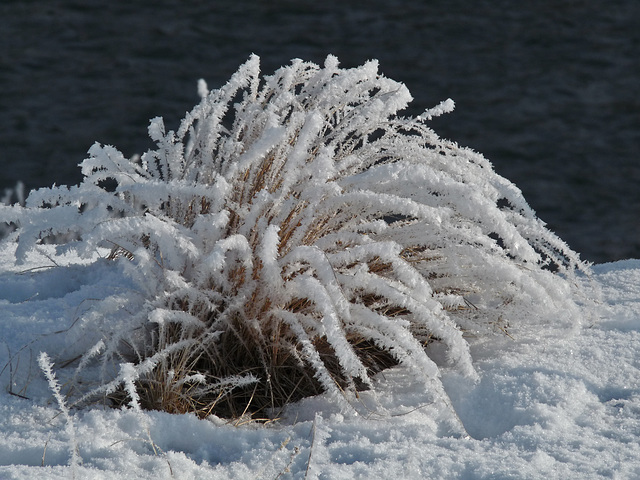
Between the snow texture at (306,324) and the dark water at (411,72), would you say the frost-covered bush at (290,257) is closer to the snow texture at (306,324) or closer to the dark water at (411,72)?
the snow texture at (306,324)

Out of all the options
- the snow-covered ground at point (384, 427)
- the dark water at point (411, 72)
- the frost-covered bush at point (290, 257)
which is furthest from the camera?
the dark water at point (411, 72)

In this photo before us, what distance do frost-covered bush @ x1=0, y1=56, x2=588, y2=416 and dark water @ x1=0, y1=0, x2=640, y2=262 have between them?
165 inches

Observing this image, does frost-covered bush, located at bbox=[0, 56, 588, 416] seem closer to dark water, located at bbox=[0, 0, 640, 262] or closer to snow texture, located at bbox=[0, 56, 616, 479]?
snow texture, located at bbox=[0, 56, 616, 479]

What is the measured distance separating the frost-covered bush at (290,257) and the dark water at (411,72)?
420cm

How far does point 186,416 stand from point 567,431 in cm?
81

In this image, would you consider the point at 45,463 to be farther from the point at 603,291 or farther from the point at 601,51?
the point at 601,51

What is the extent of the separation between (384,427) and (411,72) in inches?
261

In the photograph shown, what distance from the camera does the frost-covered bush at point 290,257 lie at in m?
1.75

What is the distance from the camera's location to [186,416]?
1675mm

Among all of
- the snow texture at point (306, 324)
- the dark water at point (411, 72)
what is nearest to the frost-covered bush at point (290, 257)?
the snow texture at point (306, 324)

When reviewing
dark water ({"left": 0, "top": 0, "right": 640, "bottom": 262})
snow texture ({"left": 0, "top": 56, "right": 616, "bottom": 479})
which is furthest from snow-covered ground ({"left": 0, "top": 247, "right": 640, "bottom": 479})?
dark water ({"left": 0, "top": 0, "right": 640, "bottom": 262})

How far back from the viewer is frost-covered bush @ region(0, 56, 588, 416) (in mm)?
1751

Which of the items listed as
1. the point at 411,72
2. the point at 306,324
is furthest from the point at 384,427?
the point at 411,72

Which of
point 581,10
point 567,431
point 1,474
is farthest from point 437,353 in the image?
point 581,10
